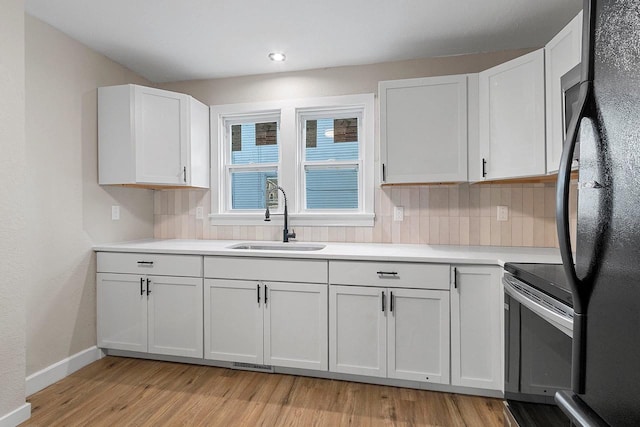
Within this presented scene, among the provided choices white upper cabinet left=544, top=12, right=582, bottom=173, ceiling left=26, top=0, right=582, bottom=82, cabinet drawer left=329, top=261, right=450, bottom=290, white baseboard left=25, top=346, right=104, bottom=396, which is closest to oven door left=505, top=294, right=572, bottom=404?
cabinet drawer left=329, top=261, right=450, bottom=290

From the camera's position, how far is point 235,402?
198 centimetres

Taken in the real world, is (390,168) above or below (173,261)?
above

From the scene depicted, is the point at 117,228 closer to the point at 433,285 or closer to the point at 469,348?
the point at 433,285

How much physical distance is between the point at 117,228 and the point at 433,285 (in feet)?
8.52

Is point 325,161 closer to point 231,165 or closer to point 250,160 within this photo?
point 250,160

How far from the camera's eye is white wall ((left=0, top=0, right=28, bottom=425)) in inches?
67.5

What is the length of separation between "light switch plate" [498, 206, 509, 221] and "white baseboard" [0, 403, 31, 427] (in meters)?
3.35

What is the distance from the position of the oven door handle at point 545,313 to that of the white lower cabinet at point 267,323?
1.14m

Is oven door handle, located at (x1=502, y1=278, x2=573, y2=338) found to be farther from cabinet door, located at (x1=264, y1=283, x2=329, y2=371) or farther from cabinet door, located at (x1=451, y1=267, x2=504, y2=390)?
cabinet door, located at (x1=264, y1=283, x2=329, y2=371)

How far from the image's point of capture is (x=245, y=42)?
8.00ft

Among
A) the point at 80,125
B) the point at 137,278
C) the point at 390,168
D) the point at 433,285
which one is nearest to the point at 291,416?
the point at 433,285

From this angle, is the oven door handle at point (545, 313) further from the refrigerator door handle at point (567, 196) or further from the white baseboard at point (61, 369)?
the white baseboard at point (61, 369)

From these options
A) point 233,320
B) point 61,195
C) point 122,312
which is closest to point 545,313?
point 233,320

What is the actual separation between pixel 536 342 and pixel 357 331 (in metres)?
1.10
